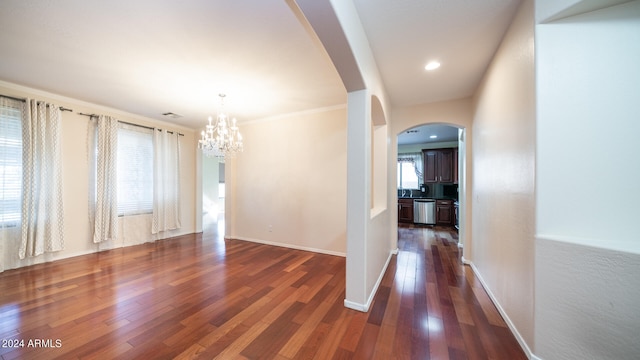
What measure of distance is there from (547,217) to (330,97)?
2.99 m

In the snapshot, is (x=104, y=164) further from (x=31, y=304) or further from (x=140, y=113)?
(x=31, y=304)

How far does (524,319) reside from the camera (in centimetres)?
159

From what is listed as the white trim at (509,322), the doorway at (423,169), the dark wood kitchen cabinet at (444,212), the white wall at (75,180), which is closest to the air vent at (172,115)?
the white wall at (75,180)

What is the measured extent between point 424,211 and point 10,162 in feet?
28.8

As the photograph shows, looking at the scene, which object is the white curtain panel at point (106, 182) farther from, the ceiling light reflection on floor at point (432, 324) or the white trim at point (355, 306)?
the ceiling light reflection on floor at point (432, 324)

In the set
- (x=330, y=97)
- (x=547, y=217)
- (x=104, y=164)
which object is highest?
(x=330, y=97)

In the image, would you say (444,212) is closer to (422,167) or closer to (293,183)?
(422,167)

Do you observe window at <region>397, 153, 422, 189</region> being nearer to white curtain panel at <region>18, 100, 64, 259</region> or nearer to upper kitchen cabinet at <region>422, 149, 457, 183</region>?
upper kitchen cabinet at <region>422, 149, 457, 183</region>

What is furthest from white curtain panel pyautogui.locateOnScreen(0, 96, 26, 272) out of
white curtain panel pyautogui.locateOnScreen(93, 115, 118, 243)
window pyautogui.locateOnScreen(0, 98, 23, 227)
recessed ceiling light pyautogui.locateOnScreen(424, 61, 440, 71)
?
recessed ceiling light pyautogui.locateOnScreen(424, 61, 440, 71)

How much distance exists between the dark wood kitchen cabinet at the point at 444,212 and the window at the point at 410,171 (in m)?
1.19

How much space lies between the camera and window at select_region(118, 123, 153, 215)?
421cm

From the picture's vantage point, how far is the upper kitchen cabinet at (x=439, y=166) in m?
6.57

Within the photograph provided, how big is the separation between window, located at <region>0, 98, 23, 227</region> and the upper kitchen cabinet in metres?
8.94

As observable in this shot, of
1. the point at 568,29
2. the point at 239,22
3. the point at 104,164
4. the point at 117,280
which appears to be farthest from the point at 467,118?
the point at 104,164
